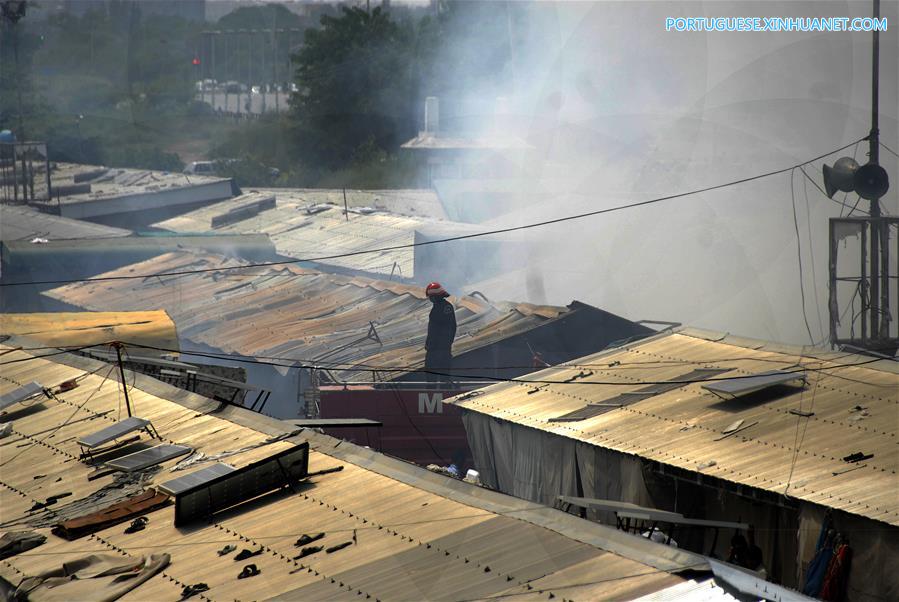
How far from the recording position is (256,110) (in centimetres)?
6619

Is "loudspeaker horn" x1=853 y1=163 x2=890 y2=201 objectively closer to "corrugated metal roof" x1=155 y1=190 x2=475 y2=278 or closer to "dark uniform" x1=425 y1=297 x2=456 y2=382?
"dark uniform" x1=425 y1=297 x2=456 y2=382

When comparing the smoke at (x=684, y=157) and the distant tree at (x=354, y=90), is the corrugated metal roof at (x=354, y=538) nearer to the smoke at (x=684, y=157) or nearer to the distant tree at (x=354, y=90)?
the smoke at (x=684, y=157)

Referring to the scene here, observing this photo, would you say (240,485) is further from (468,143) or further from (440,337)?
(468,143)

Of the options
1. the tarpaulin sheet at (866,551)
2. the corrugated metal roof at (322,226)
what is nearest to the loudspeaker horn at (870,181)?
the tarpaulin sheet at (866,551)

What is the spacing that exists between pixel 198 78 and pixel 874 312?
52.0 metres

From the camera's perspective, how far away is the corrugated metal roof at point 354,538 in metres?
6.25

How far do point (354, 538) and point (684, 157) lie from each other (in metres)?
28.9

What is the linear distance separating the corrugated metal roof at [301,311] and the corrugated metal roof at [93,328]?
195cm

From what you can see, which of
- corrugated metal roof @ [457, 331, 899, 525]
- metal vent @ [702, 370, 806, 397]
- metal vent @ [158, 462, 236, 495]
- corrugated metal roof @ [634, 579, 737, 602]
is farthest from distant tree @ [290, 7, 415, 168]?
corrugated metal roof @ [634, 579, 737, 602]

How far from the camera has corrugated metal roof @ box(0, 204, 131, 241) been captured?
1232 inches

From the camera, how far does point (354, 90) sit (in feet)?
195

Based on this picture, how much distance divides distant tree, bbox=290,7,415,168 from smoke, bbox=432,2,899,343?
14.0 m

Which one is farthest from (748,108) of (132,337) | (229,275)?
(132,337)

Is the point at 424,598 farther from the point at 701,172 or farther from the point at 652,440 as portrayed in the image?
the point at 701,172
